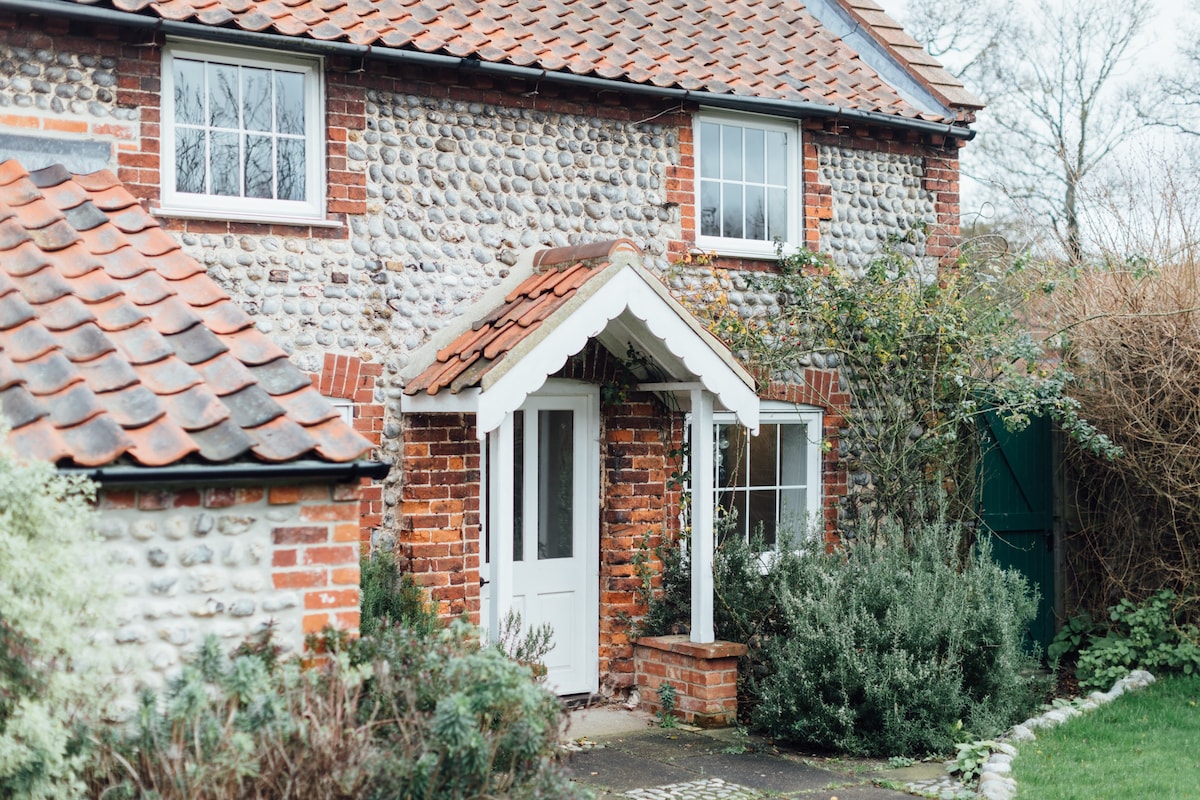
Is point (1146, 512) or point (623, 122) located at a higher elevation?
point (623, 122)

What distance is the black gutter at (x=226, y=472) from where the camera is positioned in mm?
5348

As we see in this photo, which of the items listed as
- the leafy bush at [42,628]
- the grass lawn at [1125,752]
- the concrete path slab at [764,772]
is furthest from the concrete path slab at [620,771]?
the leafy bush at [42,628]

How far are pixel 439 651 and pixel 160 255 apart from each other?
305cm

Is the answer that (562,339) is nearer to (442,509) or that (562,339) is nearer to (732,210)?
(442,509)

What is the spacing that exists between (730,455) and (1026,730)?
340 centimetres

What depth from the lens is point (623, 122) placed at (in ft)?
34.1

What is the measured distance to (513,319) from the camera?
28.9 ft

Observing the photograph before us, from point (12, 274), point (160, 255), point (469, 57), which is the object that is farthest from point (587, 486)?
point (12, 274)

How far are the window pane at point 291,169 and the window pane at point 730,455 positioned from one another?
4.12m

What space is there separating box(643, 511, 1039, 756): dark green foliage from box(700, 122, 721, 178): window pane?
3.28 meters

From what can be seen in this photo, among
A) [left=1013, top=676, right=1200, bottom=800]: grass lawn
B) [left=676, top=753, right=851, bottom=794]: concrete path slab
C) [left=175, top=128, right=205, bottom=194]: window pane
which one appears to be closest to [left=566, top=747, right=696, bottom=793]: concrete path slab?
[left=676, top=753, right=851, bottom=794]: concrete path slab

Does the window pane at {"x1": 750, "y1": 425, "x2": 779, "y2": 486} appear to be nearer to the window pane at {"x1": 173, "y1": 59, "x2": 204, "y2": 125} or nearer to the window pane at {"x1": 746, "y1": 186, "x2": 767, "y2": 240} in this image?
the window pane at {"x1": 746, "y1": 186, "x2": 767, "y2": 240}

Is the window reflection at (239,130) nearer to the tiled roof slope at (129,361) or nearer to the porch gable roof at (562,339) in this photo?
the tiled roof slope at (129,361)

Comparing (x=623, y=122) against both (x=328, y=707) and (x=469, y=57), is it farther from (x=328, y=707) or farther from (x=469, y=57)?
(x=328, y=707)
